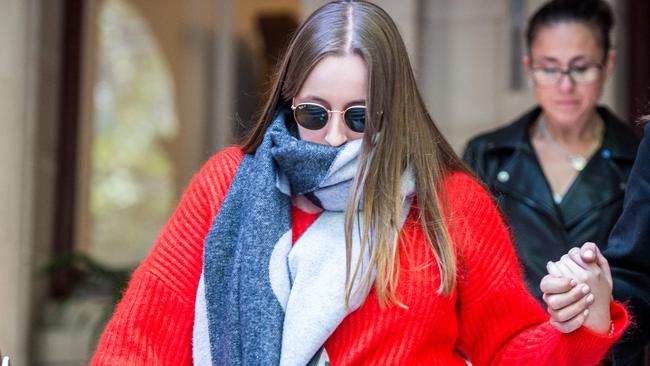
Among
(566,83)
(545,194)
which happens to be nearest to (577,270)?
(545,194)

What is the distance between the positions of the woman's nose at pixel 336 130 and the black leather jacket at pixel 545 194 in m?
1.40

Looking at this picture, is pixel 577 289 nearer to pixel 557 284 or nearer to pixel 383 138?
pixel 557 284

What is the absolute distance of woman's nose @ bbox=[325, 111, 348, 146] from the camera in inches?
115

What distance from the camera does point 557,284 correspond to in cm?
278

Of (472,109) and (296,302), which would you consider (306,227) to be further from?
(472,109)

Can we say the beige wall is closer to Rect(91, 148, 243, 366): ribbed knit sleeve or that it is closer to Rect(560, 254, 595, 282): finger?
Rect(91, 148, 243, 366): ribbed knit sleeve

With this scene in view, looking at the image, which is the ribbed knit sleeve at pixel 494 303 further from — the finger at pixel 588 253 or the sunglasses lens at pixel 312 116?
the sunglasses lens at pixel 312 116

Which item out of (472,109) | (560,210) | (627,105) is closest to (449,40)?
(472,109)

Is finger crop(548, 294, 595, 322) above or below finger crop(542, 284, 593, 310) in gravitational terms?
below

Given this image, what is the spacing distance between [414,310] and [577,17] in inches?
78.5

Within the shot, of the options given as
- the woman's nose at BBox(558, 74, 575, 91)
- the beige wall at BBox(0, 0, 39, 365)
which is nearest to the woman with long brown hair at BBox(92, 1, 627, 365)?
the woman's nose at BBox(558, 74, 575, 91)

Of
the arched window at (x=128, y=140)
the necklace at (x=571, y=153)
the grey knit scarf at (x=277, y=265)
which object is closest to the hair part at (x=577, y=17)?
the necklace at (x=571, y=153)

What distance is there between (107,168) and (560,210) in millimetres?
4104

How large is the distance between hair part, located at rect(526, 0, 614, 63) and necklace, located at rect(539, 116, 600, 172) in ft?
1.01
